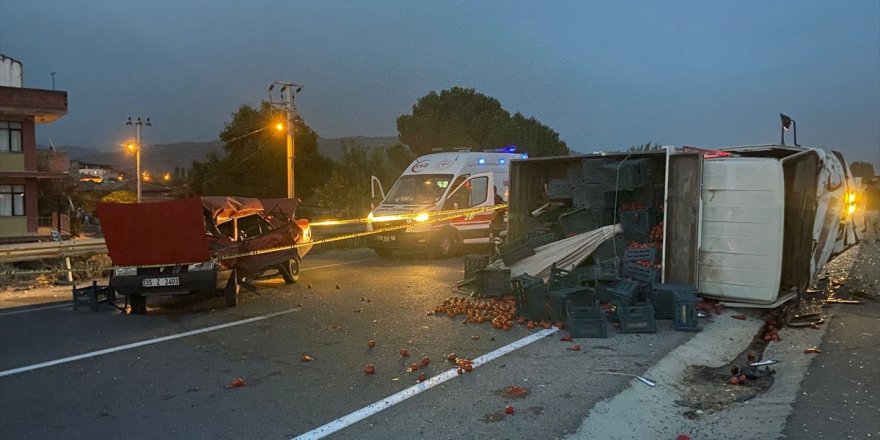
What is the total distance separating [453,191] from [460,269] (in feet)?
9.49

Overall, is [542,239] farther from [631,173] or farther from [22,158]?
[22,158]

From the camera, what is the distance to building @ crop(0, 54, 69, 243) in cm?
2647

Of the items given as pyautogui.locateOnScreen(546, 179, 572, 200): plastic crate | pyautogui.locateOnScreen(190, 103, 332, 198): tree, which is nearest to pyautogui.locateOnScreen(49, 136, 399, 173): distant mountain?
pyautogui.locateOnScreen(190, 103, 332, 198): tree

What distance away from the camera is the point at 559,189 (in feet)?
40.8

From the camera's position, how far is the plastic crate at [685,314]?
796 centimetres

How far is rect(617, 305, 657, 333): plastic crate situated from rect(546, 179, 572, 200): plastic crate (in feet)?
15.3

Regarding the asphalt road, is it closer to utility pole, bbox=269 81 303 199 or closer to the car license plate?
the car license plate

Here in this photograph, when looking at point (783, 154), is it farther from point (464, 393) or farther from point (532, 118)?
point (532, 118)

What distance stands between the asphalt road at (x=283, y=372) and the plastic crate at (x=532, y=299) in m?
0.39

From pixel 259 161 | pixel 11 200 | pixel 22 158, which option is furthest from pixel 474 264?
pixel 259 161

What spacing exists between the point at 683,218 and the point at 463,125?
1520 inches

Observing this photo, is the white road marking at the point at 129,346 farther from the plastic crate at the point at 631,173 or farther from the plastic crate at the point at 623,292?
the plastic crate at the point at 631,173

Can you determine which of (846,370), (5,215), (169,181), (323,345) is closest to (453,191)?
(323,345)

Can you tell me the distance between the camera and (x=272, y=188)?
5112 centimetres
